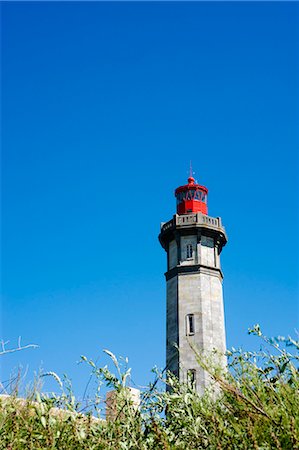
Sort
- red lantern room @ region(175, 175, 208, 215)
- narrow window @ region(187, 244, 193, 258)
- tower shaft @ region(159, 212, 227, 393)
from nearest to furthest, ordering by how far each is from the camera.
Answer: tower shaft @ region(159, 212, 227, 393)
narrow window @ region(187, 244, 193, 258)
red lantern room @ region(175, 175, 208, 215)

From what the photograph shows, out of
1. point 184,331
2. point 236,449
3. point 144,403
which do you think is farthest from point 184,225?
point 236,449

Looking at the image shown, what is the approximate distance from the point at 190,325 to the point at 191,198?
8.98 m

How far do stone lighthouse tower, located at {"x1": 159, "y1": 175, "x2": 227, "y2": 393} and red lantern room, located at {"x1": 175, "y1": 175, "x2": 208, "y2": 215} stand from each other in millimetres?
765

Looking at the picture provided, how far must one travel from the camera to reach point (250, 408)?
390cm

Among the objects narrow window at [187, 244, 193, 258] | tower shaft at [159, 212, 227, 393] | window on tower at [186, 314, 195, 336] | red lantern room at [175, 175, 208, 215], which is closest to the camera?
tower shaft at [159, 212, 227, 393]

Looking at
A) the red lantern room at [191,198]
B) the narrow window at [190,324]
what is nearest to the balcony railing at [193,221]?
the red lantern room at [191,198]

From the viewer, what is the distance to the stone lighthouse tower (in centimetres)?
2666

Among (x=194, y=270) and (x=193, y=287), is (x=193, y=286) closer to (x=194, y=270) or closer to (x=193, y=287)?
(x=193, y=287)

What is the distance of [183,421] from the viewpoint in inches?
192

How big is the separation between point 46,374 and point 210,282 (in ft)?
77.5

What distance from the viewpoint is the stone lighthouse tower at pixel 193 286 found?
26656mm

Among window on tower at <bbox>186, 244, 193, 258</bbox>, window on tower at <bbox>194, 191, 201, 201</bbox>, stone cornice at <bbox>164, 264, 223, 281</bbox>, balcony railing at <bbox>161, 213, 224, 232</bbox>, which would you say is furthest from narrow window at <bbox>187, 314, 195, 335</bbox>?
window on tower at <bbox>194, 191, 201, 201</bbox>

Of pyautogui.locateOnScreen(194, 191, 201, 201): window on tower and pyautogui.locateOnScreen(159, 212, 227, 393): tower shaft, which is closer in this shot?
pyautogui.locateOnScreen(159, 212, 227, 393): tower shaft

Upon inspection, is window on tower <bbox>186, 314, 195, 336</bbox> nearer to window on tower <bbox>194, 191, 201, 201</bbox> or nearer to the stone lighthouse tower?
the stone lighthouse tower
